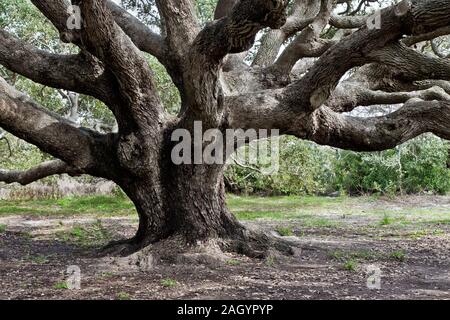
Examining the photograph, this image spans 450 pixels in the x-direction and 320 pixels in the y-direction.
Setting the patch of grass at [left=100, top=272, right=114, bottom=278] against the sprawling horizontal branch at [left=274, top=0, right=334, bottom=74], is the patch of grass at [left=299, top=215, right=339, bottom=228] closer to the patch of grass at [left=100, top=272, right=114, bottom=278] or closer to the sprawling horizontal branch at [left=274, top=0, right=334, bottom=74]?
the sprawling horizontal branch at [left=274, top=0, right=334, bottom=74]

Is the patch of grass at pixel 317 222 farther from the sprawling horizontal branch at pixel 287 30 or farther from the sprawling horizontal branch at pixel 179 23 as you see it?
the sprawling horizontal branch at pixel 179 23

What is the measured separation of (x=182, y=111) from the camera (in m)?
6.98

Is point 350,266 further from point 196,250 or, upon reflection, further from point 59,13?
point 59,13

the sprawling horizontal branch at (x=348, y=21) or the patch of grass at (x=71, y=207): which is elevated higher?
the sprawling horizontal branch at (x=348, y=21)

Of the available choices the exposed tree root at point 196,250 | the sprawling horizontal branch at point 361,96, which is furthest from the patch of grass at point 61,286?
the sprawling horizontal branch at point 361,96

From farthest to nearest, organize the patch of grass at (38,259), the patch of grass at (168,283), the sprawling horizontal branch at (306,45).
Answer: the sprawling horizontal branch at (306,45) < the patch of grass at (38,259) < the patch of grass at (168,283)

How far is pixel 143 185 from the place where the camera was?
6.82 meters

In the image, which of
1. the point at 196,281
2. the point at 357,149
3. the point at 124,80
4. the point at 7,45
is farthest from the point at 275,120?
the point at 7,45

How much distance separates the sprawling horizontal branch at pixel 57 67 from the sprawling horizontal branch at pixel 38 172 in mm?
1409

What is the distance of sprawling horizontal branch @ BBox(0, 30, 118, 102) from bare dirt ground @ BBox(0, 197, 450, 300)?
80.2 inches

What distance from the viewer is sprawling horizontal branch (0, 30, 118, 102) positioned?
22.0ft

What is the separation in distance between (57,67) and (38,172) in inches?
106

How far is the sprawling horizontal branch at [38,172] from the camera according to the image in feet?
27.4

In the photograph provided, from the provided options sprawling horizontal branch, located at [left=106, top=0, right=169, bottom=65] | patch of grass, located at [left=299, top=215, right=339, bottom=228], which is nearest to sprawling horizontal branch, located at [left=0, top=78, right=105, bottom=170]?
sprawling horizontal branch, located at [left=106, top=0, right=169, bottom=65]
